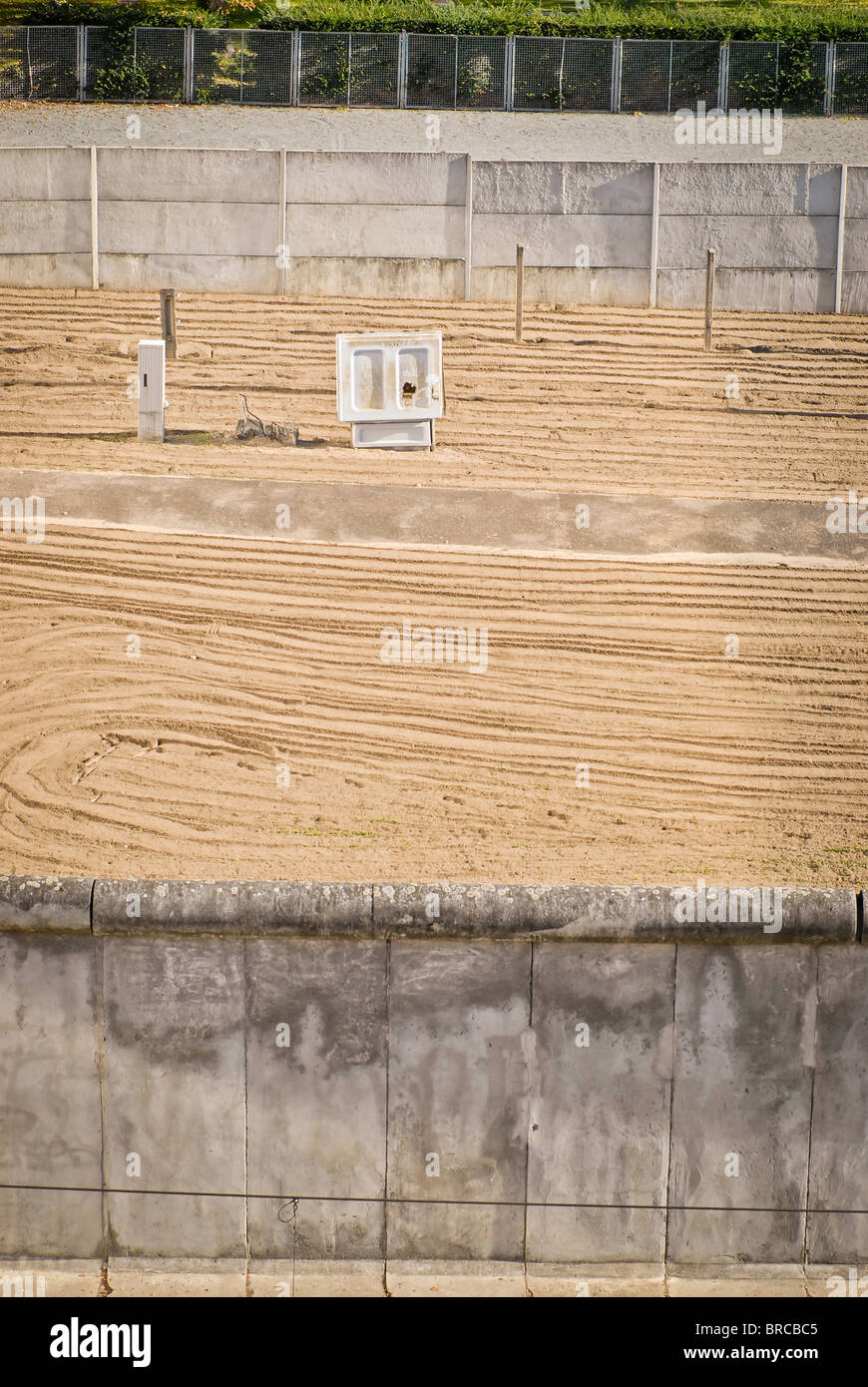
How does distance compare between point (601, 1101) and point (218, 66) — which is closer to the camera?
point (601, 1101)

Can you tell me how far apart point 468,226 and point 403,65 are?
11.0 m

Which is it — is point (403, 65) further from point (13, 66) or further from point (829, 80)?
point (829, 80)

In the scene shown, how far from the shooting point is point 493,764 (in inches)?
469

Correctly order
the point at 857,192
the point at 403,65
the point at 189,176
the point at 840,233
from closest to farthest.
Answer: the point at 857,192 < the point at 840,233 < the point at 189,176 < the point at 403,65

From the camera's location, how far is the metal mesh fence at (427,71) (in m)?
32.4

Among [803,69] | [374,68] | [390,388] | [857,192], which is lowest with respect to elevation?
[390,388]

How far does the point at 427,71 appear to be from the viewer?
32.5 metres

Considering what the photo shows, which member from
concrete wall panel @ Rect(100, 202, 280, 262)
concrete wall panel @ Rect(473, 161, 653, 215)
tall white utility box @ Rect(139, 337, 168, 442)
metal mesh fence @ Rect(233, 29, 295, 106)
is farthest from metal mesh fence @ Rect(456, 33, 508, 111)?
tall white utility box @ Rect(139, 337, 168, 442)

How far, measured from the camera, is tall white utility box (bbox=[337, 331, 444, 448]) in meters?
18.4

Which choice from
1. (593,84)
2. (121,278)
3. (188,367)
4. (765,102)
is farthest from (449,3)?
(188,367)

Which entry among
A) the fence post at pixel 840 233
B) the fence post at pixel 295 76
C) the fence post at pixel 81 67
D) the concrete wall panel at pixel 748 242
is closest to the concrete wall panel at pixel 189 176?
the concrete wall panel at pixel 748 242

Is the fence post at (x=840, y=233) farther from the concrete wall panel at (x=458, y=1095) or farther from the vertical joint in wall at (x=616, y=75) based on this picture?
the concrete wall panel at (x=458, y=1095)

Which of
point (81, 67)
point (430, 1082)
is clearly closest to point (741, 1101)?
point (430, 1082)

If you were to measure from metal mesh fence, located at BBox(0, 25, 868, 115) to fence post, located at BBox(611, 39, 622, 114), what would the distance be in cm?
2
